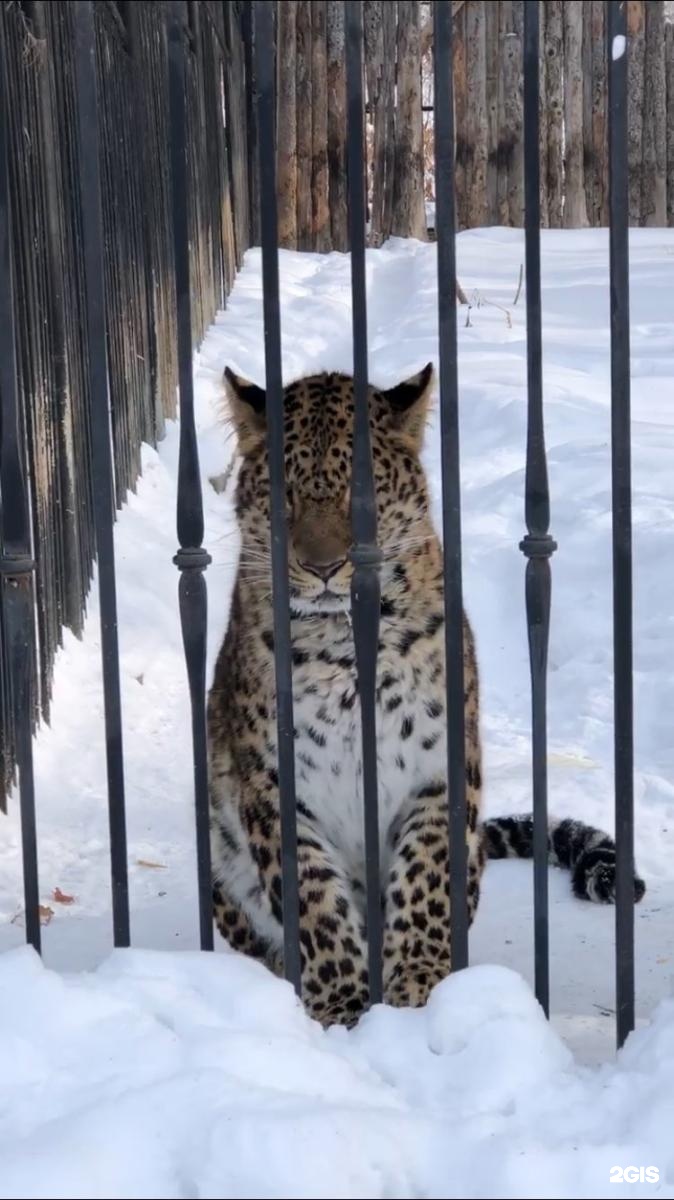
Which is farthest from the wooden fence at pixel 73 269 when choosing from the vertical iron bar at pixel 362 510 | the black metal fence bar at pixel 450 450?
the black metal fence bar at pixel 450 450

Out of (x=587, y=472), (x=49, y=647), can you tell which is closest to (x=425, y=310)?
(x=587, y=472)

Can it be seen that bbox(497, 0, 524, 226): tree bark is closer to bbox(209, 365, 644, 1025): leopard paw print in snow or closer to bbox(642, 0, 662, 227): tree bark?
bbox(642, 0, 662, 227): tree bark

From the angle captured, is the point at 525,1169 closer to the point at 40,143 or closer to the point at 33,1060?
the point at 33,1060

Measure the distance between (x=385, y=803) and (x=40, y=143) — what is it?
2.91 meters

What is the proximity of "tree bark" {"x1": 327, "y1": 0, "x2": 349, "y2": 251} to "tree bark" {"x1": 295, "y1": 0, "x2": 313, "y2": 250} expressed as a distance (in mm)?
191

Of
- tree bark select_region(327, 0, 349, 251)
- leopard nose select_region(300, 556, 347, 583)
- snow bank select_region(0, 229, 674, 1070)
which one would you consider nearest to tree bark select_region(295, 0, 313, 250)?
tree bark select_region(327, 0, 349, 251)

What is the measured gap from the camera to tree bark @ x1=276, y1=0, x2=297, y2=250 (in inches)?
624

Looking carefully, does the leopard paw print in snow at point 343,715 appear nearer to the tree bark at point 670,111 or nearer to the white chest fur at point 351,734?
the white chest fur at point 351,734

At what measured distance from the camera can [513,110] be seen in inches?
622

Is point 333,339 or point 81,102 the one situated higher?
point 81,102

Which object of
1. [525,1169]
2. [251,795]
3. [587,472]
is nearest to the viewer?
[525,1169]

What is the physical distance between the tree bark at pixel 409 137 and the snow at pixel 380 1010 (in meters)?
7.10

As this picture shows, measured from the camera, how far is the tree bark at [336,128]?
16.0 meters

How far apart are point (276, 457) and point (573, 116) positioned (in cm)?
1405
